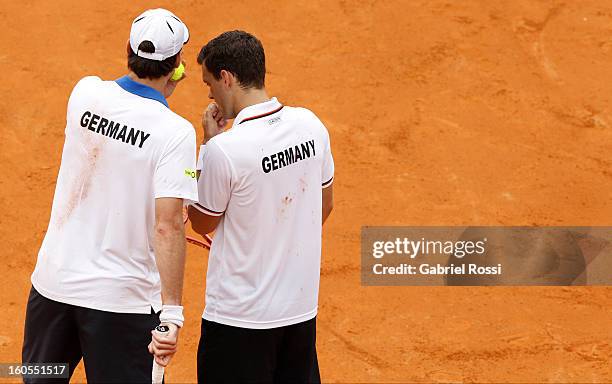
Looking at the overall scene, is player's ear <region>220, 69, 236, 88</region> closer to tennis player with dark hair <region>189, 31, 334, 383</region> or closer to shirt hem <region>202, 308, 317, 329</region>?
tennis player with dark hair <region>189, 31, 334, 383</region>

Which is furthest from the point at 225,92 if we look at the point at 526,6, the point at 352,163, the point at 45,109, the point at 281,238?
the point at 526,6

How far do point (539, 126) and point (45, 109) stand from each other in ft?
15.4

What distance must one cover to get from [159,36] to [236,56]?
36cm

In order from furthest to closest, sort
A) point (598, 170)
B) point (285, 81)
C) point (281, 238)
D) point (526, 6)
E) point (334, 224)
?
point (526, 6), point (285, 81), point (598, 170), point (334, 224), point (281, 238)

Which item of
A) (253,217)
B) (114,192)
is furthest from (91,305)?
(253,217)

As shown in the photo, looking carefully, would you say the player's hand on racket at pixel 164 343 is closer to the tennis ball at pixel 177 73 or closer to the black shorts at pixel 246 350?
the black shorts at pixel 246 350

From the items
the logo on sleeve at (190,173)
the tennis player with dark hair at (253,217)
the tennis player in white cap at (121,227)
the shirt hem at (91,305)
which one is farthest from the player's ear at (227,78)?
the shirt hem at (91,305)

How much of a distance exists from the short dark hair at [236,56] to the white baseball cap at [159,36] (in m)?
0.15

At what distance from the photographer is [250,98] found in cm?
502

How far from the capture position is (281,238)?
502 centimetres

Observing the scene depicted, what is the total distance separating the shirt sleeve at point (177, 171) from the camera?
4.66m

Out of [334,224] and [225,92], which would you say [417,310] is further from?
[225,92]

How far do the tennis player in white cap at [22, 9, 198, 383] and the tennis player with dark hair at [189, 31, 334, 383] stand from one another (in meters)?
0.22

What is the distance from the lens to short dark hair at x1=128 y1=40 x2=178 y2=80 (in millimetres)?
4848
